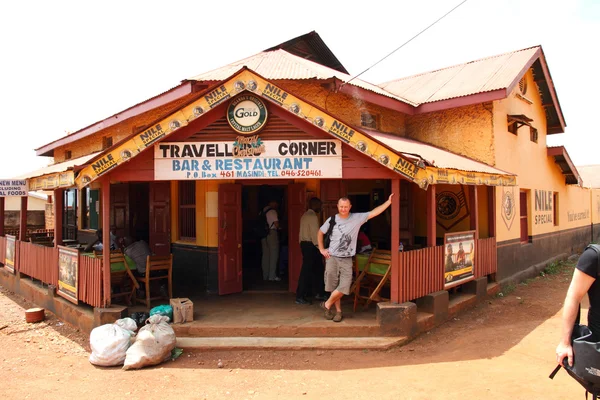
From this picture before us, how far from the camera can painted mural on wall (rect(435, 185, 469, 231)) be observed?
9312 mm

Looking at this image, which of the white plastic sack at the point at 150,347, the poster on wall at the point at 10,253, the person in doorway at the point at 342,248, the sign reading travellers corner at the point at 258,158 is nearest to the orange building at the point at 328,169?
the sign reading travellers corner at the point at 258,158

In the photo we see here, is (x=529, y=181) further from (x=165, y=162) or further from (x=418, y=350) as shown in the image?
(x=165, y=162)

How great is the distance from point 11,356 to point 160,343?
237cm

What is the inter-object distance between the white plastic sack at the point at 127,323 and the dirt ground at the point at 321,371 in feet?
1.92

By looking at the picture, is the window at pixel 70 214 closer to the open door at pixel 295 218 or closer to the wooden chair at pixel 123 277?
the wooden chair at pixel 123 277

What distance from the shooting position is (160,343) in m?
5.41

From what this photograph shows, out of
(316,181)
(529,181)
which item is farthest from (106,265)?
(529,181)

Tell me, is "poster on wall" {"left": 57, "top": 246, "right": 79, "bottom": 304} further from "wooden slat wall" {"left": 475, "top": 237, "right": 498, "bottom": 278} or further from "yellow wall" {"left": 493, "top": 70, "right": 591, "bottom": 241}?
"yellow wall" {"left": 493, "top": 70, "right": 591, "bottom": 241}

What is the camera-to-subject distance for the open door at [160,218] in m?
8.98

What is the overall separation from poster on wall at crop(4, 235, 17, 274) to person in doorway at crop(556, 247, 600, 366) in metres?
10.5

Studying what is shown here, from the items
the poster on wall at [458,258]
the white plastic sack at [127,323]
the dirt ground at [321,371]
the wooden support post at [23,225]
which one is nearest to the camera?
the dirt ground at [321,371]

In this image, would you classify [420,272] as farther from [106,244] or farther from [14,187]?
[14,187]

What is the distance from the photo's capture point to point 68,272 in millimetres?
7156

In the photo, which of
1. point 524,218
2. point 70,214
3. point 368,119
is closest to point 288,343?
point 368,119
